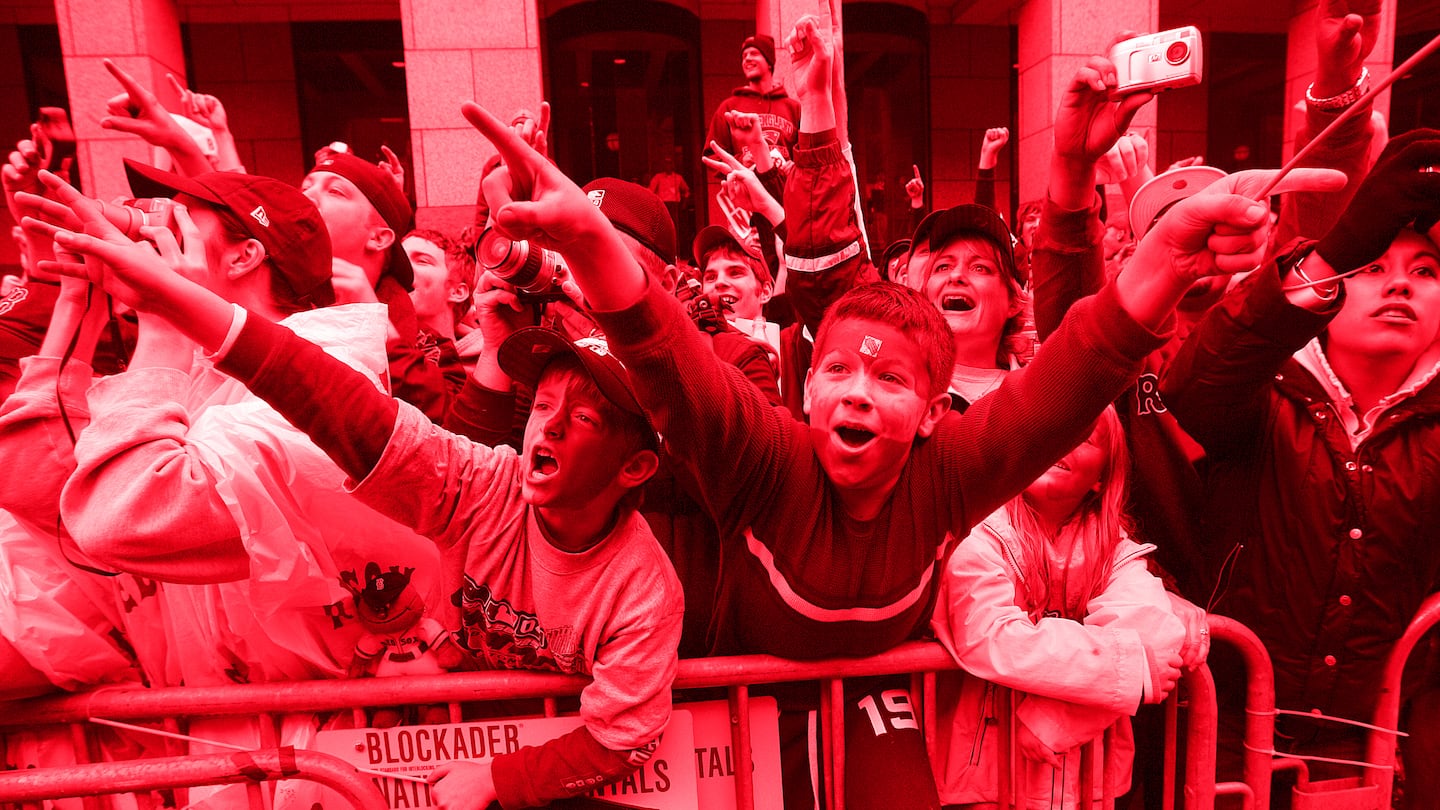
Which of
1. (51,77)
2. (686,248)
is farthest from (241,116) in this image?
(686,248)

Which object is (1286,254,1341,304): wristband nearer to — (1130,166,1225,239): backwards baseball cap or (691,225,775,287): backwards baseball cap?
(1130,166,1225,239): backwards baseball cap

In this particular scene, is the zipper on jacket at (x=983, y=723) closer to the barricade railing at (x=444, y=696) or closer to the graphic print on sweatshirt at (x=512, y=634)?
the barricade railing at (x=444, y=696)

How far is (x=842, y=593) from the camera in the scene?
1.84 m

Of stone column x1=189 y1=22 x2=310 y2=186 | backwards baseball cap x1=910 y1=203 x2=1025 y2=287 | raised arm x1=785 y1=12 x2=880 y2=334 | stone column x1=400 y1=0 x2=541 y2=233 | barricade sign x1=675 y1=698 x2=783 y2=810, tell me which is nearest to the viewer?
barricade sign x1=675 y1=698 x2=783 y2=810

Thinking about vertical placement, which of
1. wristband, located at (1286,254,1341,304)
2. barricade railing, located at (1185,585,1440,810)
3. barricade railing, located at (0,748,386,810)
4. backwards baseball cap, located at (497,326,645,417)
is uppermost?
→ wristband, located at (1286,254,1341,304)

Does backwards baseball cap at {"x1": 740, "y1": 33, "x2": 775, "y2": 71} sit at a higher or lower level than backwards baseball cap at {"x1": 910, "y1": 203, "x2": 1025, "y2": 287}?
higher

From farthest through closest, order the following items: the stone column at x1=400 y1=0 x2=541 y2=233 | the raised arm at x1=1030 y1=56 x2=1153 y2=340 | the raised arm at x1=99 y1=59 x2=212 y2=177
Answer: the stone column at x1=400 y1=0 x2=541 y2=233 < the raised arm at x1=99 y1=59 x2=212 y2=177 < the raised arm at x1=1030 y1=56 x2=1153 y2=340

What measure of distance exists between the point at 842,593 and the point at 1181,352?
134 centimetres

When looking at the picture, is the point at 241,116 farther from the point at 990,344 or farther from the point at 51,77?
the point at 990,344

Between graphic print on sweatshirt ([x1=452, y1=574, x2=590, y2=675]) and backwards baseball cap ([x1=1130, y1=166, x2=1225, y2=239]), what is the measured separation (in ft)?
5.33

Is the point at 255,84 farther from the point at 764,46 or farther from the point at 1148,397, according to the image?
the point at 1148,397

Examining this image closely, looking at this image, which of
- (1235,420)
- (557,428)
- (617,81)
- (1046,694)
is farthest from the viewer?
(617,81)

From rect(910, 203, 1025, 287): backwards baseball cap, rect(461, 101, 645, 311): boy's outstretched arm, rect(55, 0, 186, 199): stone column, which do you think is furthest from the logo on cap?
rect(55, 0, 186, 199): stone column

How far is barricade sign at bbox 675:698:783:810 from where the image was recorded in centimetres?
205
